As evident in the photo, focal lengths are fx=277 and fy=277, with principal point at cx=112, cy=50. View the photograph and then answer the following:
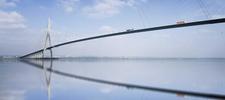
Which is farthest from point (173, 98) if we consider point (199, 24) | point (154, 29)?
point (154, 29)

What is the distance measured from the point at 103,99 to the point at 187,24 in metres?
9.81

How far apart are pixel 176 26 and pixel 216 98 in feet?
28.0

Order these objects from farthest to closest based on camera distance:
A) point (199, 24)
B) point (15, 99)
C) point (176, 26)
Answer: point (176, 26) < point (199, 24) < point (15, 99)

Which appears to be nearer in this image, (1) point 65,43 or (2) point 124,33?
(2) point 124,33

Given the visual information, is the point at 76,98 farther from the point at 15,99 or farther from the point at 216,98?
the point at 216,98

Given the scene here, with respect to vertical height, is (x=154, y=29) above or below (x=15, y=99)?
above

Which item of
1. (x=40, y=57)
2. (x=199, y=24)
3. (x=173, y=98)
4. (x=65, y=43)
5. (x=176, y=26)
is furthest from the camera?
(x=40, y=57)

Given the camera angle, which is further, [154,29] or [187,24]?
[154,29]

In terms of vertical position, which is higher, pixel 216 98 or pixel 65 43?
pixel 65 43

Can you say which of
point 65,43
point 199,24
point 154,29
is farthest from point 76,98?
point 65,43

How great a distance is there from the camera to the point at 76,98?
8859 millimetres

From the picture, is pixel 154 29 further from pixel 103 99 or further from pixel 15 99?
pixel 15 99

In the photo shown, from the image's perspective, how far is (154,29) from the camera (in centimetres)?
1939

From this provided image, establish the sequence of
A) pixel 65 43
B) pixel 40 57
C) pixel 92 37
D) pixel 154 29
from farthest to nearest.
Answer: pixel 40 57 → pixel 65 43 → pixel 92 37 → pixel 154 29
